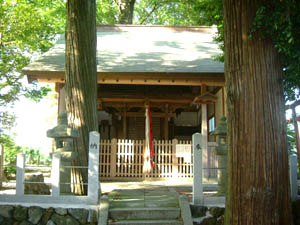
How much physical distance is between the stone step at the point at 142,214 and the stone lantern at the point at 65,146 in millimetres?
1422

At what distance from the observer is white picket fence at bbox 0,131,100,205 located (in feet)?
19.8

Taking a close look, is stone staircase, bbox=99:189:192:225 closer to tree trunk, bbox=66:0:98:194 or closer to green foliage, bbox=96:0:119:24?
tree trunk, bbox=66:0:98:194

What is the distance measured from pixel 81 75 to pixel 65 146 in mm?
Answer: 1741

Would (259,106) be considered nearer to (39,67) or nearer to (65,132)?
(65,132)

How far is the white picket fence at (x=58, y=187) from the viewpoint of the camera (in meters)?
6.03

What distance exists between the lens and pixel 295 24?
439 cm

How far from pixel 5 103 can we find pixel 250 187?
1577 cm

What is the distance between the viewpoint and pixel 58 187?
240 inches

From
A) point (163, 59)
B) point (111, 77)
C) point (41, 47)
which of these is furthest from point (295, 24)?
point (41, 47)

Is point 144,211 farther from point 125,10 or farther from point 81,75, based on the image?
point 125,10

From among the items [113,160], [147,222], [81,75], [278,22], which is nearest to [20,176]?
[81,75]

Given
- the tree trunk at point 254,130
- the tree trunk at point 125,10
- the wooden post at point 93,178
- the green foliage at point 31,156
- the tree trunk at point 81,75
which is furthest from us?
the tree trunk at point 125,10

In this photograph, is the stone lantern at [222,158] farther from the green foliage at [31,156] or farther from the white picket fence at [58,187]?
the green foliage at [31,156]

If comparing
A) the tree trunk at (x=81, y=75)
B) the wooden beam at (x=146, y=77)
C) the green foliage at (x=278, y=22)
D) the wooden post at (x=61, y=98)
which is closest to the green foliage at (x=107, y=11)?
the wooden post at (x=61, y=98)
